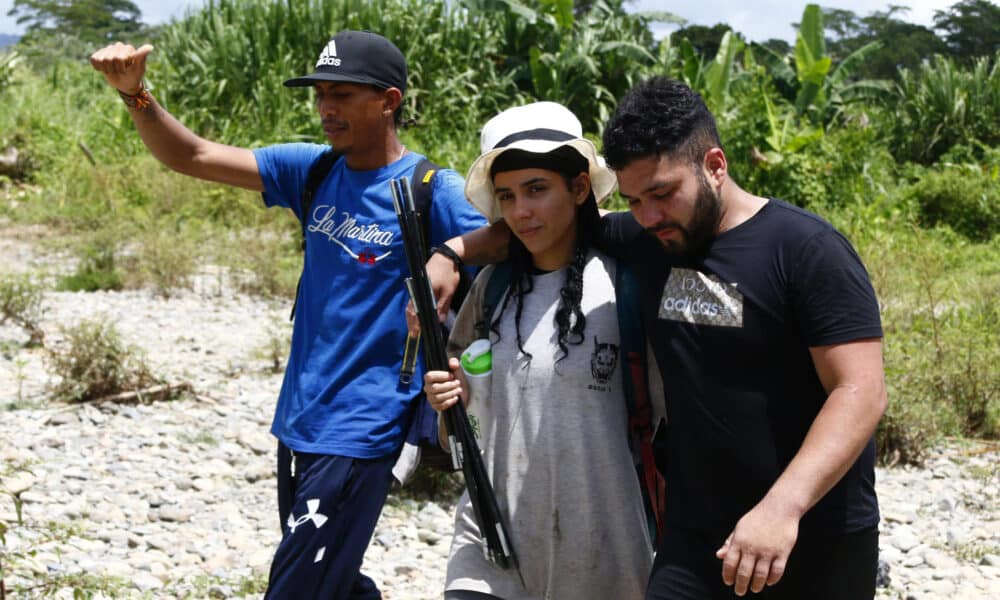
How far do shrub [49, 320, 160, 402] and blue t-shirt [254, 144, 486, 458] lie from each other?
3427mm

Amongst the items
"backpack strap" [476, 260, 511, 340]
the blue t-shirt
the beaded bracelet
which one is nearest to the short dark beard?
"backpack strap" [476, 260, 511, 340]

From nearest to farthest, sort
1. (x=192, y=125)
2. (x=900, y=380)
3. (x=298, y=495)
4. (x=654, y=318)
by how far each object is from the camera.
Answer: (x=654, y=318)
(x=298, y=495)
(x=900, y=380)
(x=192, y=125)

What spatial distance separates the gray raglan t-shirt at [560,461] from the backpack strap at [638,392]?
0.9 inches

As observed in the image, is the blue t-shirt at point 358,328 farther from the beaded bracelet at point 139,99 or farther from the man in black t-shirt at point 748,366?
the man in black t-shirt at point 748,366

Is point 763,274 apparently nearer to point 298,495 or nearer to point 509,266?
point 509,266

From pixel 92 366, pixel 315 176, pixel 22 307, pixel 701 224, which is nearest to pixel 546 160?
pixel 701 224

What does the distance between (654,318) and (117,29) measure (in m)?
48.2

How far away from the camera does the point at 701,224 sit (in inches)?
87.5

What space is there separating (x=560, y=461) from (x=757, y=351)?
534mm

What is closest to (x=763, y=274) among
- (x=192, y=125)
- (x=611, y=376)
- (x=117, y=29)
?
(x=611, y=376)

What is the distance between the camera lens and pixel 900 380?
6.27 metres

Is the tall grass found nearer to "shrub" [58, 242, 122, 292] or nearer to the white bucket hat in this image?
"shrub" [58, 242, 122, 292]

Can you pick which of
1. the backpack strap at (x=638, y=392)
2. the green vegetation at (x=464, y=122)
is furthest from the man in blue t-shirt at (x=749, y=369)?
the green vegetation at (x=464, y=122)

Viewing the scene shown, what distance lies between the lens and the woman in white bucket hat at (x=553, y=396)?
97.8 inches
